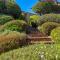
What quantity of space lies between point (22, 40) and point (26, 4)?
851cm

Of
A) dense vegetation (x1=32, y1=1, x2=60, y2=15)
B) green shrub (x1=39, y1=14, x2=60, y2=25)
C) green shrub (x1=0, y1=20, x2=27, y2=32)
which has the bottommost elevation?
dense vegetation (x1=32, y1=1, x2=60, y2=15)

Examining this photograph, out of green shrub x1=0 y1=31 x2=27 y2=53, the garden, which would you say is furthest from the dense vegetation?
green shrub x1=0 y1=31 x2=27 y2=53

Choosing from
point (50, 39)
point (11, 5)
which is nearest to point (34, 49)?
point (50, 39)

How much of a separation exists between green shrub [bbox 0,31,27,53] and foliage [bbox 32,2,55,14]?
31.4ft

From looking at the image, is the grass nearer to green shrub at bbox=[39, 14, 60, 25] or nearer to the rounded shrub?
green shrub at bbox=[39, 14, 60, 25]

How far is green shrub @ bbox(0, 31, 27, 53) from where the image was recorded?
11.8 metres

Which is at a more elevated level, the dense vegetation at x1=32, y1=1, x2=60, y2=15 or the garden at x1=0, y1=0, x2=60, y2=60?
the garden at x1=0, y1=0, x2=60, y2=60

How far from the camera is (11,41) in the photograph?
11.9 meters

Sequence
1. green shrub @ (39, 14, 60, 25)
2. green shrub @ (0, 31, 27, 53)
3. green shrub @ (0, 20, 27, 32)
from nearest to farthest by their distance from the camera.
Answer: green shrub @ (0, 31, 27, 53), green shrub @ (0, 20, 27, 32), green shrub @ (39, 14, 60, 25)

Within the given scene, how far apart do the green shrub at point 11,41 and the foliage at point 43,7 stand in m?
9.56

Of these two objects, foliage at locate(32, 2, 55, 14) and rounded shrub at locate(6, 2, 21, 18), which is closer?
rounded shrub at locate(6, 2, 21, 18)

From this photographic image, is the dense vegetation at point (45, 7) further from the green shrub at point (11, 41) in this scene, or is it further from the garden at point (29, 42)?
the green shrub at point (11, 41)

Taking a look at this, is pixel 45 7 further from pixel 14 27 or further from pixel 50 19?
pixel 14 27

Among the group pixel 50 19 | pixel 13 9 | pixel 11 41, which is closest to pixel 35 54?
pixel 11 41
